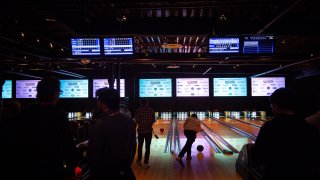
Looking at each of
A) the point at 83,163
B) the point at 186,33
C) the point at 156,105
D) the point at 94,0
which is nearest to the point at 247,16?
the point at 186,33

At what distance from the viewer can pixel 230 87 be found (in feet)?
49.0

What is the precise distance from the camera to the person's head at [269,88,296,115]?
2045mm

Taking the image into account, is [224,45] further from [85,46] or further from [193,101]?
[193,101]

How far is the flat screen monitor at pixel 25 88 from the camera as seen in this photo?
14539mm

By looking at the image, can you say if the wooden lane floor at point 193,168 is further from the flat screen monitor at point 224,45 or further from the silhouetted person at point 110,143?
the silhouetted person at point 110,143

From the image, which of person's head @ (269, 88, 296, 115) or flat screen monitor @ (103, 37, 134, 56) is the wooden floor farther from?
person's head @ (269, 88, 296, 115)

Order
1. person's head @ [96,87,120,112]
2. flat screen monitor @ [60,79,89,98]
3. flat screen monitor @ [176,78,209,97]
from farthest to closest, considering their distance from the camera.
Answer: flat screen monitor @ [176,78,209,97], flat screen monitor @ [60,79,89,98], person's head @ [96,87,120,112]

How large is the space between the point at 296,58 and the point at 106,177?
21.3ft

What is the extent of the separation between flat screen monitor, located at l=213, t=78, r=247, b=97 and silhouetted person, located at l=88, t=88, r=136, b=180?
12.9 meters

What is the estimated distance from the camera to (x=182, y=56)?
22.2 ft

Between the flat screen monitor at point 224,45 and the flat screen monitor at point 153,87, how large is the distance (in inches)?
364

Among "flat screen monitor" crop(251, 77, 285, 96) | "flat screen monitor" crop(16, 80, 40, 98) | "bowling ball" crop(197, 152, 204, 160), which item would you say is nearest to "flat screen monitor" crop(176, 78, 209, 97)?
"flat screen monitor" crop(251, 77, 285, 96)

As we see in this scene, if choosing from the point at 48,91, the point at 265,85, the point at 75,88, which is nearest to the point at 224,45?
the point at 48,91

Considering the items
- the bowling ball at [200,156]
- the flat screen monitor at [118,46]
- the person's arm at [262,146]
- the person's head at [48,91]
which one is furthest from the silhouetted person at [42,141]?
the bowling ball at [200,156]
